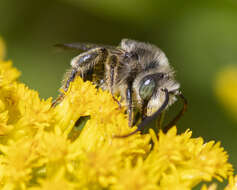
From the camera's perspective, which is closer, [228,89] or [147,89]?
[147,89]

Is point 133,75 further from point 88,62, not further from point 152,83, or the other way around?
point 88,62

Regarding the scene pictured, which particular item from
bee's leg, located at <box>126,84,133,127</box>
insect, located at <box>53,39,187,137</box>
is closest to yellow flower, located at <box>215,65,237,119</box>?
insect, located at <box>53,39,187,137</box>

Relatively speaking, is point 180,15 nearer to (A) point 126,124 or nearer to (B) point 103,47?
(B) point 103,47

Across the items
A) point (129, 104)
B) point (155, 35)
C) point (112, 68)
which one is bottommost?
point (129, 104)

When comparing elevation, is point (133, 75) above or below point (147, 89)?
above

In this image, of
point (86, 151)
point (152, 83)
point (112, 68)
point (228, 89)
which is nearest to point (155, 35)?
point (228, 89)

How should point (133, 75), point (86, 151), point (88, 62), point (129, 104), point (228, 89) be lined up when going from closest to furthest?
point (86, 151) < point (129, 104) < point (133, 75) < point (88, 62) < point (228, 89)

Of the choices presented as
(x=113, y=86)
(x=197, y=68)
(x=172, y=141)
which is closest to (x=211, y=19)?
(x=197, y=68)

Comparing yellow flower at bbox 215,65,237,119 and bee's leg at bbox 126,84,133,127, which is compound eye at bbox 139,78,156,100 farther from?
yellow flower at bbox 215,65,237,119
